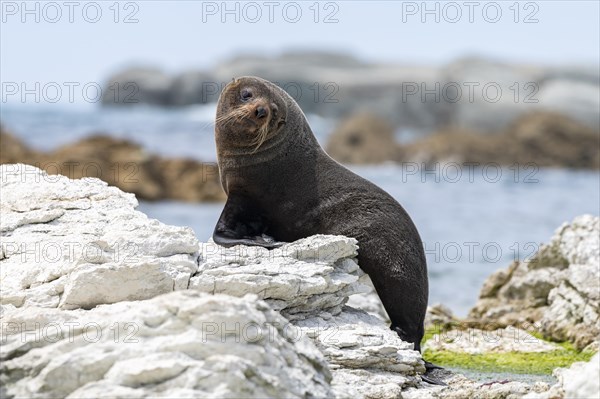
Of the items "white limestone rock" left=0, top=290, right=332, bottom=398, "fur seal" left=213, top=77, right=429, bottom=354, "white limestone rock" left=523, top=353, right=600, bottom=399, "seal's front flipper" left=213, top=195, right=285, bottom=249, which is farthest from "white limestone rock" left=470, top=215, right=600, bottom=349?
"white limestone rock" left=0, top=290, right=332, bottom=398

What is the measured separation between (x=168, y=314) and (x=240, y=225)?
3.65 m

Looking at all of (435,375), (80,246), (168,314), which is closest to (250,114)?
(80,246)

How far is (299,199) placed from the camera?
9797 millimetres

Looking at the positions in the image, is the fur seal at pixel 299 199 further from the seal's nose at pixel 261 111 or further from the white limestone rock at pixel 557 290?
the white limestone rock at pixel 557 290

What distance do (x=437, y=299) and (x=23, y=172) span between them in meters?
9.50

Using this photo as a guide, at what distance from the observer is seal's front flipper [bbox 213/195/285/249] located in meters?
9.29

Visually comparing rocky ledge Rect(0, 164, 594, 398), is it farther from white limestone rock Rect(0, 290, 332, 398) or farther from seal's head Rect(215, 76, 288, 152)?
seal's head Rect(215, 76, 288, 152)

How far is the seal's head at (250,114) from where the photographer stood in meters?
9.83

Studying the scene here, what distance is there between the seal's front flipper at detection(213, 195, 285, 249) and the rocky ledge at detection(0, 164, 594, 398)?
0.49 m

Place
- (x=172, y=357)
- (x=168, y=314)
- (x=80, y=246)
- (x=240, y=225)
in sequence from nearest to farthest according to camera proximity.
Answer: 1. (x=172, y=357)
2. (x=168, y=314)
3. (x=80, y=246)
4. (x=240, y=225)

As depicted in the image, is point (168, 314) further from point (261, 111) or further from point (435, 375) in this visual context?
point (261, 111)

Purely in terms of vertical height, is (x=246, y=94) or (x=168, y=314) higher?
(x=246, y=94)

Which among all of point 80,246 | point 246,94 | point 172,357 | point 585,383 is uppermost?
point 246,94

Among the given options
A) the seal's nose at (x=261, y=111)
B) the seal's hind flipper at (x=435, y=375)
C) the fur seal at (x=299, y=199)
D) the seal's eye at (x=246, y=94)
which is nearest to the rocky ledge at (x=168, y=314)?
the seal's hind flipper at (x=435, y=375)
